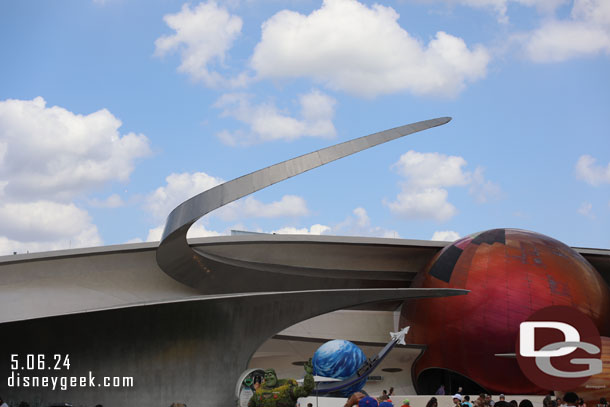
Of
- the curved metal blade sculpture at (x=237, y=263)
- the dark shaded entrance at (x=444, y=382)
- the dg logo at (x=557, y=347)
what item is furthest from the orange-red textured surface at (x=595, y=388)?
the curved metal blade sculpture at (x=237, y=263)

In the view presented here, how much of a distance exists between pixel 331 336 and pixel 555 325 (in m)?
11.5

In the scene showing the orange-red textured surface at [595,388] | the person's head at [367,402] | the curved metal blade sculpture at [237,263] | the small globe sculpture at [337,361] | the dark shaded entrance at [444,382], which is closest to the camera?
the person's head at [367,402]

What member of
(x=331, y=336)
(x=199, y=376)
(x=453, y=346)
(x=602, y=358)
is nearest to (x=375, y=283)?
(x=331, y=336)

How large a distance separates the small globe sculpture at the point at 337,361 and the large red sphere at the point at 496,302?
581 centimetres

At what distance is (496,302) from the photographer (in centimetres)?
2280

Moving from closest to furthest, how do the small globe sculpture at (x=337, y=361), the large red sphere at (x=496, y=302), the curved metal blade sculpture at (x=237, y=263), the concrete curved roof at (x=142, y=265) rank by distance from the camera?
the curved metal blade sculpture at (x=237, y=263) < the small globe sculpture at (x=337, y=361) < the large red sphere at (x=496, y=302) < the concrete curved roof at (x=142, y=265)

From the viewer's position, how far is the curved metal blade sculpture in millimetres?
16688

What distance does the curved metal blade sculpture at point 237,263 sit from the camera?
1669 cm

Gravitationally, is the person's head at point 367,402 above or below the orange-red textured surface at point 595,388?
above

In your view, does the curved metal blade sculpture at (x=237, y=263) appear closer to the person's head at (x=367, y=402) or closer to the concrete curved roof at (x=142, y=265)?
the concrete curved roof at (x=142, y=265)

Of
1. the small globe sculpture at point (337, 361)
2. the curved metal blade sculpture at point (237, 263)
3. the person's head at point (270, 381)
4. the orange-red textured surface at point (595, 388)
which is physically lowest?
the orange-red textured surface at point (595, 388)

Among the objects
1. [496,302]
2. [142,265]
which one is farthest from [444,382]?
[142,265]

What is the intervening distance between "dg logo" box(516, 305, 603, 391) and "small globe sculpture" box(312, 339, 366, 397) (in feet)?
21.5

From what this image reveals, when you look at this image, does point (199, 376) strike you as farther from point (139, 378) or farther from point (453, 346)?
point (453, 346)
